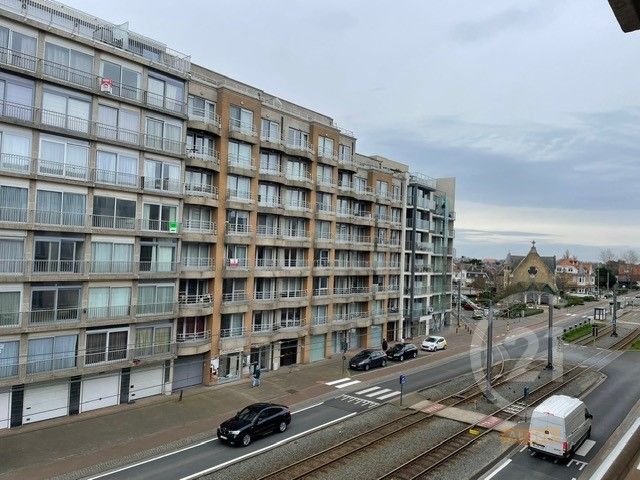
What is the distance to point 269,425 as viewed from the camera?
25.1 m

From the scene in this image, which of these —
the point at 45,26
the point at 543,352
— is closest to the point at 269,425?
the point at 45,26

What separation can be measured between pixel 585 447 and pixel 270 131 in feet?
98.7

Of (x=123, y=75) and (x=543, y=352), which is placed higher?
(x=123, y=75)

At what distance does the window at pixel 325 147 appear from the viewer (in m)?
44.1

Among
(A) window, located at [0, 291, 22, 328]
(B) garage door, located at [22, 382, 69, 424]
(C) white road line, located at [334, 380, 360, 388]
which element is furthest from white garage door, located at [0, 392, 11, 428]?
(C) white road line, located at [334, 380, 360, 388]

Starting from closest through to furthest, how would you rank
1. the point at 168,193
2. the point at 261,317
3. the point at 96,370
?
1. the point at 96,370
2. the point at 168,193
3. the point at 261,317

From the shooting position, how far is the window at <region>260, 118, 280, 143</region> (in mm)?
38719

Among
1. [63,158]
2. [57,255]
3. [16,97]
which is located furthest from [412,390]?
[16,97]

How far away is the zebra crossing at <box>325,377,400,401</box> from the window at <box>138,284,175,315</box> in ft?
43.1

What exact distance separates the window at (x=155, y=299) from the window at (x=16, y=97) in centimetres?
1157

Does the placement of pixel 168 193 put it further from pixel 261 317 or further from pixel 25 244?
pixel 261 317

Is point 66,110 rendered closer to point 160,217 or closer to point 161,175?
point 161,175

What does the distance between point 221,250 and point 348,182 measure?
1759 cm

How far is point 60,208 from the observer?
87.3 feet
